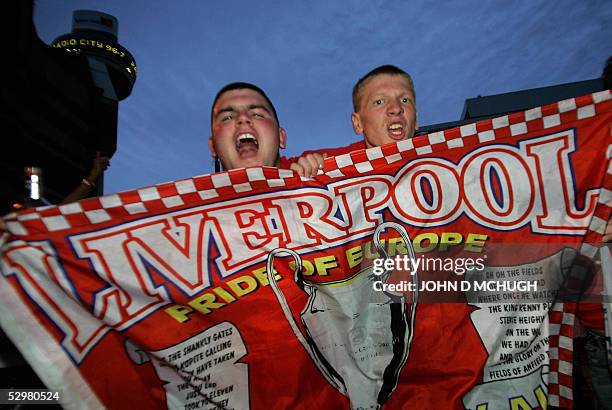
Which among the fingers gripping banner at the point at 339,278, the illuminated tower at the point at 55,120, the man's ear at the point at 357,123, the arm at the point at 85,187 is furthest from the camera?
the illuminated tower at the point at 55,120

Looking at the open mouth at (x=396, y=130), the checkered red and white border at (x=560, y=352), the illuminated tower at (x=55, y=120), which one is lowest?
the checkered red and white border at (x=560, y=352)

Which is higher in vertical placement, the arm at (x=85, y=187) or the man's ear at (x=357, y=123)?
the man's ear at (x=357, y=123)

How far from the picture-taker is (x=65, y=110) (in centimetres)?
2952

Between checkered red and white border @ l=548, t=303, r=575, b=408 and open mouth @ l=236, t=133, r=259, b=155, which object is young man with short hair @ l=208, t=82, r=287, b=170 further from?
checkered red and white border @ l=548, t=303, r=575, b=408

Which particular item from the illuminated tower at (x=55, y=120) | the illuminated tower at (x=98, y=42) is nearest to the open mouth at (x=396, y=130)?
the illuminated tower at (x=55, y=120)

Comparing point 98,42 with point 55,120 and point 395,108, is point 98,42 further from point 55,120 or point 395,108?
point 395,108

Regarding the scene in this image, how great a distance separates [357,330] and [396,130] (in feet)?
5.08

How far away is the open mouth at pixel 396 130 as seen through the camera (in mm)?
2791

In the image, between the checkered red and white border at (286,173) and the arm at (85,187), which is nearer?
the checkered red and white border at (286,173)

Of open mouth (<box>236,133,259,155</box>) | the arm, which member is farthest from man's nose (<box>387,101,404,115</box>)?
the arm

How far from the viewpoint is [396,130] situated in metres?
2.80

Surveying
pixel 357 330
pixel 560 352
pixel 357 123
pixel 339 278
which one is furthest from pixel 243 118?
pixel 560 352

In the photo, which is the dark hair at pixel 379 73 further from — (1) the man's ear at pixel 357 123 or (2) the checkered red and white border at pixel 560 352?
(2) the checkered red and white border at pixel 560 352

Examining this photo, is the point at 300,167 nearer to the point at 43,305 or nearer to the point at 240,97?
the point at 240,97
